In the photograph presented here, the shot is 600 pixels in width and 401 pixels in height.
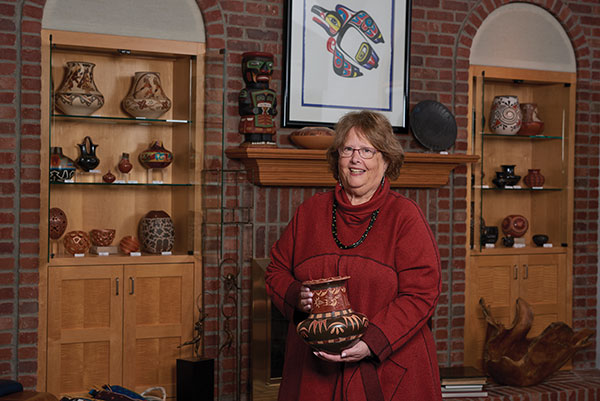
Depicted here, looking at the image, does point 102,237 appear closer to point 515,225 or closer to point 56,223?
point 56,223

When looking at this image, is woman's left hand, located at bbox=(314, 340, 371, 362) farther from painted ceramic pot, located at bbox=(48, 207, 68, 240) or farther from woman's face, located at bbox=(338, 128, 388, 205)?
painted ceramic pot, located at bbox=(48, 207, 68, 240)

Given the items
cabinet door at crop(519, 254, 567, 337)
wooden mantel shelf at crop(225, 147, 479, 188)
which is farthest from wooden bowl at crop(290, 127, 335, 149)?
cabinet door at crop(519, 254, 567, 337)

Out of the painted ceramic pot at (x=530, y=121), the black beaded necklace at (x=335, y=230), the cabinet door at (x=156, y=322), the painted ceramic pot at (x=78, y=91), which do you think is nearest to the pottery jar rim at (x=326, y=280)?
the black beaded necklace at (x=335, y=230)

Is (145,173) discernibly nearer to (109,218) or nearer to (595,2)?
(109,218)

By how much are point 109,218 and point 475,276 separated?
2.27 m

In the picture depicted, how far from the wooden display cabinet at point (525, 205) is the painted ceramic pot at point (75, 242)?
2228mm

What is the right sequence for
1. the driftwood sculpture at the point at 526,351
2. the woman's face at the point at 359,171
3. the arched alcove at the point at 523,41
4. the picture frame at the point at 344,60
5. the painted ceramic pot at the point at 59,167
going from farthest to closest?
the arched alcove at the point at 523,41 → the driftwood sculpture at the point at 526,351 → the picture frame at the point at 344,60 → the painted ceramic pot at the point at 59,167 → the woman's face at the point at 359,171

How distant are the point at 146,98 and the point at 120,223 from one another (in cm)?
75

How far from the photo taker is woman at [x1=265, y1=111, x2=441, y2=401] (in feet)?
6.60

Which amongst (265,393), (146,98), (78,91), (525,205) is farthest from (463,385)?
(78,91)

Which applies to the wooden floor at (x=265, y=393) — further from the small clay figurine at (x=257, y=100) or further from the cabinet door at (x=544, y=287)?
the cabinet door at (x=544, y=287)

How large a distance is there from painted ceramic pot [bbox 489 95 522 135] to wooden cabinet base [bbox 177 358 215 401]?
7.58ft

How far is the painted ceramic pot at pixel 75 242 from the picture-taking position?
3.55 meters

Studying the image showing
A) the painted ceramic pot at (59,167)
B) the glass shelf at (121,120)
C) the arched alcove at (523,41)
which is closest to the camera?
the painted ceramic pot at (59,167)
